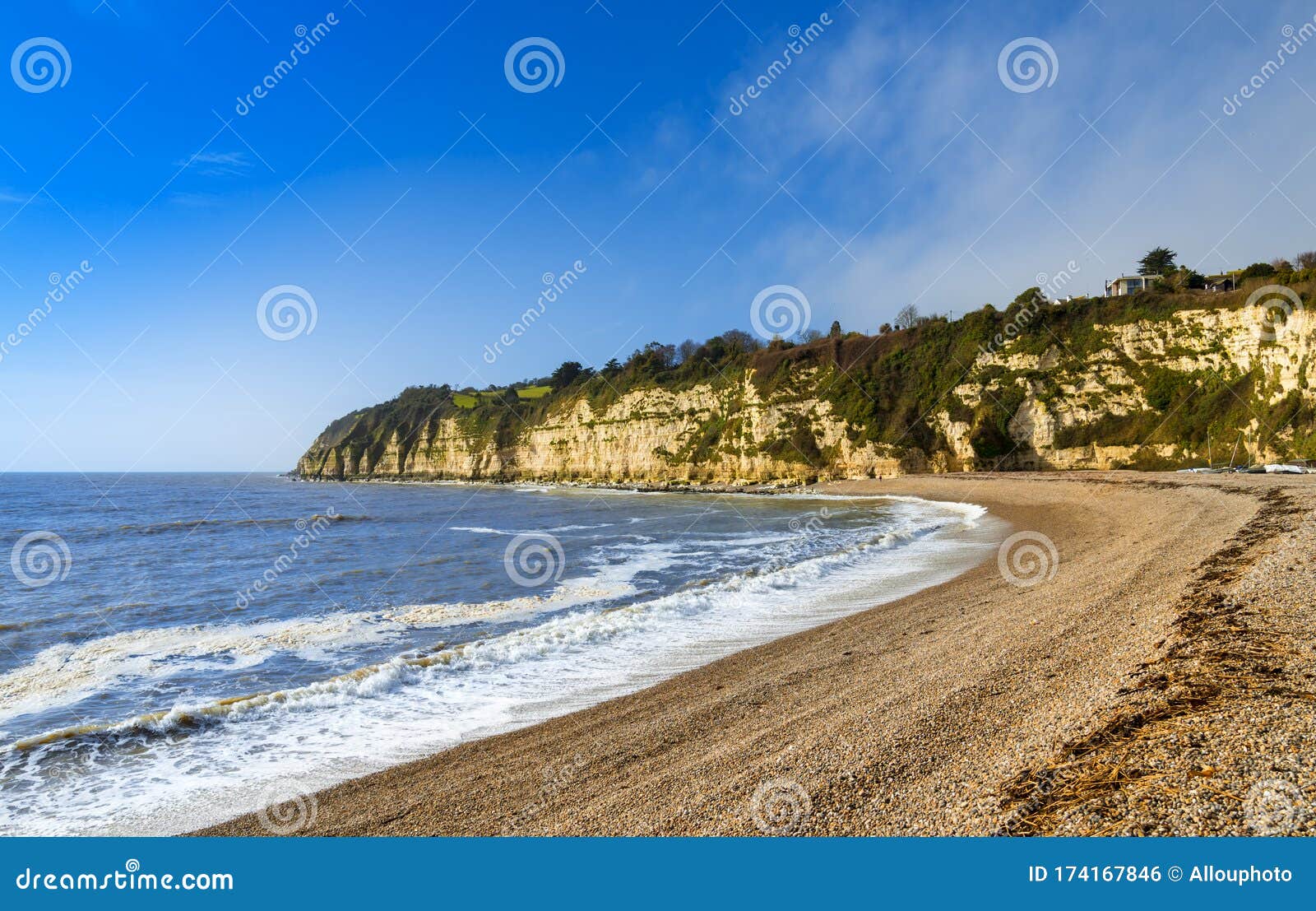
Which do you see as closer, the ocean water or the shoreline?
the shoreline

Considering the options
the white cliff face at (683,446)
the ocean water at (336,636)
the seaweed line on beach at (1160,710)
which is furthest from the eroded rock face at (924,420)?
the seaweed line on beach at (1160,710)

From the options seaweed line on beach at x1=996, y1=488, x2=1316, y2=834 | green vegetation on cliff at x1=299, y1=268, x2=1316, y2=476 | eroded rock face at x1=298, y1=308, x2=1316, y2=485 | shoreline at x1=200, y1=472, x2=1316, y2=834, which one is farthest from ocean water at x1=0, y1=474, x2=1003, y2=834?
eroded rock face at x1=298, y1=308, x2=1316, y2=485

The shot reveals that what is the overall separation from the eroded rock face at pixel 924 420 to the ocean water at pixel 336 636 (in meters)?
32.5

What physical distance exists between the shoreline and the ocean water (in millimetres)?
1060

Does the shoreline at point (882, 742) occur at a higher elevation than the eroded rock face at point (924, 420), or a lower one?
lower

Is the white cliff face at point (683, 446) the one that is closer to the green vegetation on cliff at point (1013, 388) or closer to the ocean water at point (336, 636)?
the green vegetation on cliff at point (1013, 388)

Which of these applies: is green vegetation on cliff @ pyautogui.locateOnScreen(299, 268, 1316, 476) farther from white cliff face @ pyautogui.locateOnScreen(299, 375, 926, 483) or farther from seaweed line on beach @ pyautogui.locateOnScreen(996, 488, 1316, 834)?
seaweed line on beach @ pyautogui.locateOnScreen(996, 488, 1316, 834)

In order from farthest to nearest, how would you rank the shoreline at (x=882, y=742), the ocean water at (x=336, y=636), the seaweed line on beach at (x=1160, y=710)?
the ocean water at (x=336, y=636) < the shoreline at (x=882, y=742) < the seaweed line on beach at (x=1160, y=710)

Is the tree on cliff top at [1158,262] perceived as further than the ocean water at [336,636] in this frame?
Yes

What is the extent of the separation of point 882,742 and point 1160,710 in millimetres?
2070

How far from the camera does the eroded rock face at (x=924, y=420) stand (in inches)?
1849

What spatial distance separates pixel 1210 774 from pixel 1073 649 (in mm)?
4245

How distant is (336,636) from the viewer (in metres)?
12.8

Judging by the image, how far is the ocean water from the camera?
24.0ft
